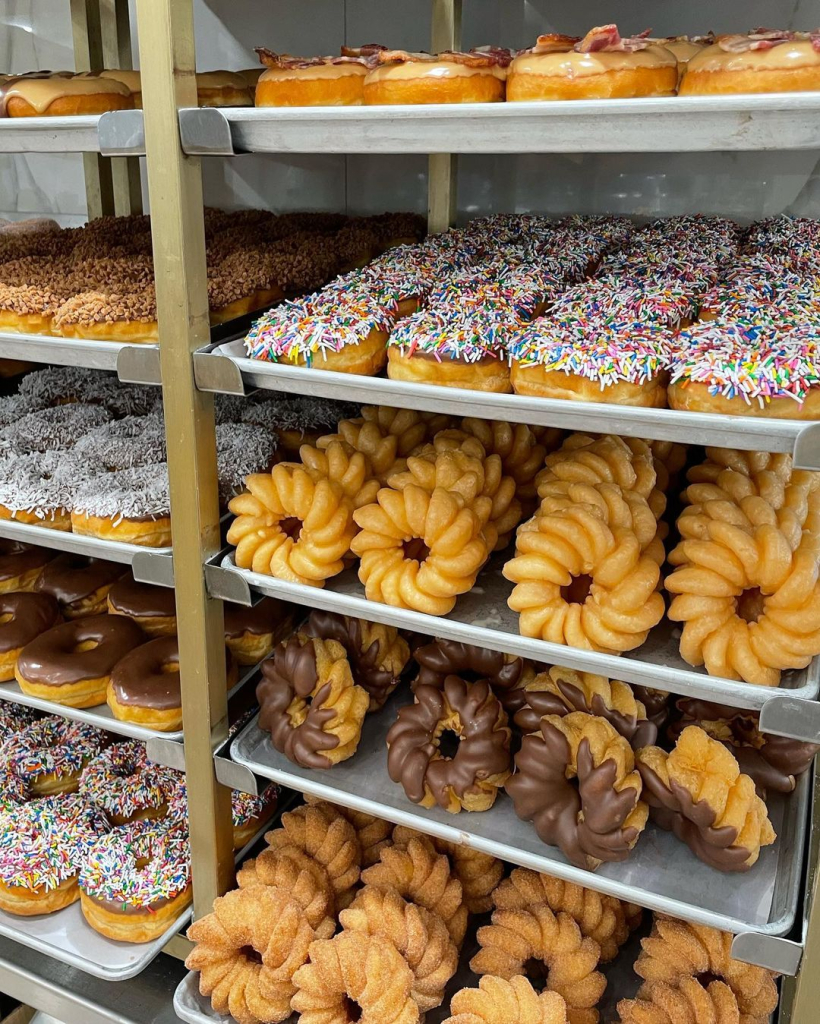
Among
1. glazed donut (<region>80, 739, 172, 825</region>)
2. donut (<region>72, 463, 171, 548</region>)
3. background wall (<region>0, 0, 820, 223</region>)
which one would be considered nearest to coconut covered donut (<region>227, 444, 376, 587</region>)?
donut (<region>72, 463, 171, 548</region>)

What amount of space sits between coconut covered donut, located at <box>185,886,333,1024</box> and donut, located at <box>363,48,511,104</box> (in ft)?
4.46

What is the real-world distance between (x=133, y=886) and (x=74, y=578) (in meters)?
0.71

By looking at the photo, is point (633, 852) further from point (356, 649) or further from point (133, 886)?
point (133, 886)

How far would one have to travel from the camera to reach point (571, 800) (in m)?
1.43

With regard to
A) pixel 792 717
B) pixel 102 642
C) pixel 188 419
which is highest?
pixel 188 419

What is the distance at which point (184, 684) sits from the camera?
158 cm

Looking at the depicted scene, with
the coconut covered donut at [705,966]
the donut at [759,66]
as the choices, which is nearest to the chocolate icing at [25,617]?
the coconut covered donut at [705,966]

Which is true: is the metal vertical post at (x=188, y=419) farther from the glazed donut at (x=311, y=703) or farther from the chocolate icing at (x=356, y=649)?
the chocolate icing at (x=356, y=649)

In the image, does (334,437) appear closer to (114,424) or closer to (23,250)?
(114,424)

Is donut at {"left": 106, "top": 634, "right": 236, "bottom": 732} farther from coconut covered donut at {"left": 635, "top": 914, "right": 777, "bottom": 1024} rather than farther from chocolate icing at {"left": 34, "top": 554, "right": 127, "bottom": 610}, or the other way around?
coconut covered donut at {"left": 635, "top": 914, "right": 777, "bottom": 1024}

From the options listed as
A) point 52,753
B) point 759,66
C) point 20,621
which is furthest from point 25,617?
point 759,66

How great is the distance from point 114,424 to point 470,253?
2.93ft

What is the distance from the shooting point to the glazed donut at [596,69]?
3.56 feet

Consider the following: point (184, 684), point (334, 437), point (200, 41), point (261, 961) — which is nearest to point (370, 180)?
point (200, 41)
